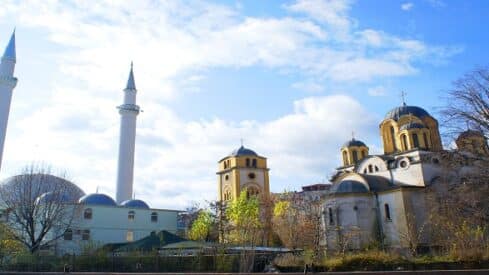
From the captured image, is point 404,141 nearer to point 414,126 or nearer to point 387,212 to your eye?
point 414,126

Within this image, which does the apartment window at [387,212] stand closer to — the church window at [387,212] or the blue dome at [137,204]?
the church window at [387,212]

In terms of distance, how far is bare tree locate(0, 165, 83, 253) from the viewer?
30.8 m

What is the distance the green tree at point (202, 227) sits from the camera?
41237 millimetres

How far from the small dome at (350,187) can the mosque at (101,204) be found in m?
17.9

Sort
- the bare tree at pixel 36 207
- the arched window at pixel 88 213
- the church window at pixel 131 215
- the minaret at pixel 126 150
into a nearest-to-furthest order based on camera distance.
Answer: the bare tree at pixel 36 207
the arched window at pixel 88 213
the church window at pixel 131 215
the minaret at pixel 126 150

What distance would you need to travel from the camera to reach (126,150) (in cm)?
4959

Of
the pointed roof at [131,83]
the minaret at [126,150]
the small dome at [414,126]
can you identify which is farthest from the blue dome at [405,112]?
the pointed roof at [131,83]

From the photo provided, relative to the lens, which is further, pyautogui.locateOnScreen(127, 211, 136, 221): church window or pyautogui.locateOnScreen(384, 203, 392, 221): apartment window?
pyautogui.locateOnScreen(127, 211, 136, 221): church window

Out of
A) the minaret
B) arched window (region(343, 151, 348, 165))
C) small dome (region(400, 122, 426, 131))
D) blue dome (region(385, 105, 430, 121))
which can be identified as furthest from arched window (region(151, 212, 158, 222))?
small dome (region(400, 122, 426, 131))

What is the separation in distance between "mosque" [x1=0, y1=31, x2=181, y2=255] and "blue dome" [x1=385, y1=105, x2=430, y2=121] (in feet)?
76.6

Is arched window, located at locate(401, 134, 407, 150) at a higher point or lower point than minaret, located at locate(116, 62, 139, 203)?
lower

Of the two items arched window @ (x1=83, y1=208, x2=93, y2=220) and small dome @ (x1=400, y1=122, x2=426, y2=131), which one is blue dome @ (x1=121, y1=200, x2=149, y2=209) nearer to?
arched window @ (x1=83, y1=208, x2=93, y2=220)

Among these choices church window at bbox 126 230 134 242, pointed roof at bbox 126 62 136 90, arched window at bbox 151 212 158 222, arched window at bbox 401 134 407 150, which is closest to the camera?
arched window at bbox 401 134 407 150

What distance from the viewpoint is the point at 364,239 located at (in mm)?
30500
